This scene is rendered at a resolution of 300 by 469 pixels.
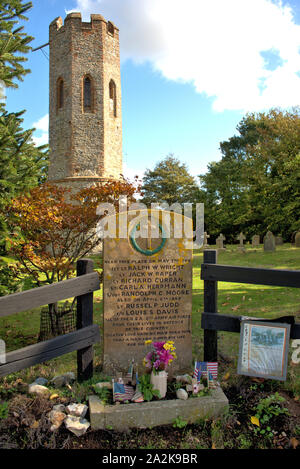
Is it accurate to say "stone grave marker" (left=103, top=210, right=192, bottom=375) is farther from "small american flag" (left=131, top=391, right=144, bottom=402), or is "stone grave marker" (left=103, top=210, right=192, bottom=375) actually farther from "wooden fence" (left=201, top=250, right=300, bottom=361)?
"small american flag" (left=131, top=391, right=144, bottom=402)

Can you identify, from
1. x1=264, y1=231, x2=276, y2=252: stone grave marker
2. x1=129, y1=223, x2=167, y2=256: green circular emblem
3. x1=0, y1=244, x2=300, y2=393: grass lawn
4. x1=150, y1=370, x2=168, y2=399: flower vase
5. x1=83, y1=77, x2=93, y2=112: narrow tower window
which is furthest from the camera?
x1=83, y1=77, x2=93, y2=112: narrow tower window

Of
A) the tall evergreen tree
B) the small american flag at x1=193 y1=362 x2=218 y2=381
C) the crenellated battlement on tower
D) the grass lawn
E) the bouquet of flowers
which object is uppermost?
Answer: the crenellated battlement on tower

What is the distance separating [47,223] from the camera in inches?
237

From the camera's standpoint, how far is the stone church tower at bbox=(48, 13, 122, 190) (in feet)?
73.5

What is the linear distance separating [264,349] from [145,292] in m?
1.52

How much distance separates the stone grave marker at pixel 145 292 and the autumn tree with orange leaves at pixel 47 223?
2295 millimetres

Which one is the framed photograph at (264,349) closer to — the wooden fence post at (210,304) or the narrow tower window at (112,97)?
the wooden fence post at (210,304)

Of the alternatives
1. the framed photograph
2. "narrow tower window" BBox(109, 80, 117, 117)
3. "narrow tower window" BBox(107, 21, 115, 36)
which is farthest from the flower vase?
"narrow tower window" BBox(107, 21, 115, 36)

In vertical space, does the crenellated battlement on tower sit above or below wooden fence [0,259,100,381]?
above

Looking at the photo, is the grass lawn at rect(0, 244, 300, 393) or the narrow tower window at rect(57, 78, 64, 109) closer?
the grass lawn at rect(0, 244, 300, 393)

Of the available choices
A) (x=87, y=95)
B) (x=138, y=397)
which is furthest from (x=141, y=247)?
(x=87, y=95)

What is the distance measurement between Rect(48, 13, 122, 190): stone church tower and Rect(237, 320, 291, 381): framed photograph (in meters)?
19.9

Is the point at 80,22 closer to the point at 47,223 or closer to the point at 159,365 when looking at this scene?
the point at 47,223
